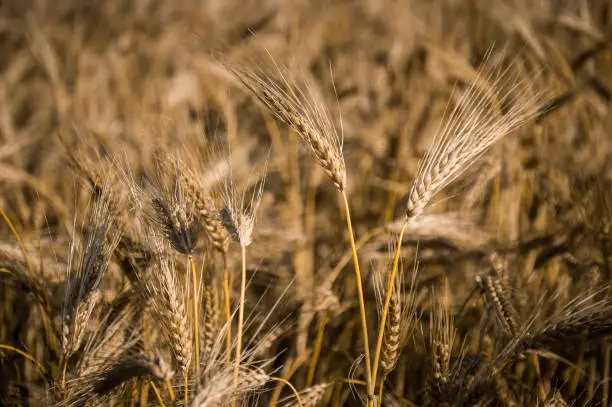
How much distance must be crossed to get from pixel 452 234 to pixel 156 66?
3135 mm

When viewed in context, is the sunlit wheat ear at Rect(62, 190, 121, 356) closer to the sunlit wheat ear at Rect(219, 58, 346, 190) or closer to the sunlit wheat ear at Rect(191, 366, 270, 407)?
the sunlit wheat ear at Rect(191, 366, 270, 407)

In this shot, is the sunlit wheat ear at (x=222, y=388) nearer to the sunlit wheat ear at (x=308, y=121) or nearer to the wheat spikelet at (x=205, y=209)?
the wheat spikelet at (x=205, y=209)

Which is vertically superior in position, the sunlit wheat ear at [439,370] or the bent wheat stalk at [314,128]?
the bent wheat stalk at [314,128]

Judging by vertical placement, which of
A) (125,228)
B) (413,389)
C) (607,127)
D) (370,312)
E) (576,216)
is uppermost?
(607,127)

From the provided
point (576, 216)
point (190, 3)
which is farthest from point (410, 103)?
point (190, 3)

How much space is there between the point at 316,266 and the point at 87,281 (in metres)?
1.24

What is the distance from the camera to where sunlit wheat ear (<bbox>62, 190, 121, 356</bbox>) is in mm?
1099

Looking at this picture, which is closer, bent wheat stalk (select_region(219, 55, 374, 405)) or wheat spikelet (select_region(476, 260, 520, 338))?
bent wheat stalk (select_region(219, 55, 374, 405))

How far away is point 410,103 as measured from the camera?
3.10m

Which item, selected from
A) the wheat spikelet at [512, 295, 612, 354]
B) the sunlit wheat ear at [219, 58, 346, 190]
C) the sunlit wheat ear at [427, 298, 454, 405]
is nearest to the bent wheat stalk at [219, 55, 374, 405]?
the sunlit wheat ear at [219, 58, 346, 190]

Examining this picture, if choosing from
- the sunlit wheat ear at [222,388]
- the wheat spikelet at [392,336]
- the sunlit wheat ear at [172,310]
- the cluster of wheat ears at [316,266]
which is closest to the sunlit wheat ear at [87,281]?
the cluster of wheat ears at [316,266]

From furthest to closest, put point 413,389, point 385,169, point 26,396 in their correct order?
point 385,169 → point 413,389 → point 26,396

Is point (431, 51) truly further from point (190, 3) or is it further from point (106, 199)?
point (190, 3)

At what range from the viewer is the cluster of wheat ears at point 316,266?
109 cm
